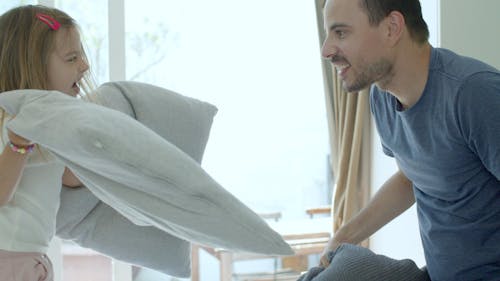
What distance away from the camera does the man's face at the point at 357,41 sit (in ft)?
5.02

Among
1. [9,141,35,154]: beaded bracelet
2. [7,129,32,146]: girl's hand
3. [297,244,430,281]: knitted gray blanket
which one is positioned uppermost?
[7,129,32,146]: girl's hand

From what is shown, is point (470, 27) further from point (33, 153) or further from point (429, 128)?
point (33, 153)

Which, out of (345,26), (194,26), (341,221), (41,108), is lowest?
(341,221)

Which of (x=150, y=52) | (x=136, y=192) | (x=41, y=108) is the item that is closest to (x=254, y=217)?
(x=136, y=192)

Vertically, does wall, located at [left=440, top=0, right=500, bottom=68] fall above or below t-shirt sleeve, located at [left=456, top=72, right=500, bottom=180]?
above

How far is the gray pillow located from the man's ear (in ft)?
1.71

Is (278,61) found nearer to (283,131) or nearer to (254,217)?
(283,131)

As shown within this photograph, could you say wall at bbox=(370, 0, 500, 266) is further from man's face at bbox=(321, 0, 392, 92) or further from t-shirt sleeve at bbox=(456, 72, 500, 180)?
t-shirt sleeve at bbox=(456, 72, 500, 180)

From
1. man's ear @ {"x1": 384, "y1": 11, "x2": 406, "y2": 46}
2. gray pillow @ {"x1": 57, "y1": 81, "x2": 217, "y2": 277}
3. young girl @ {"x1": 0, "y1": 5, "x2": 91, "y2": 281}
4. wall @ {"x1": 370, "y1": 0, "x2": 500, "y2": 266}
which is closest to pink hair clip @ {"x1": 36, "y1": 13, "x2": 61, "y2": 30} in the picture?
young girl @ {"x1": 0, "y1": 5, "x2": 91, "y2": 281}

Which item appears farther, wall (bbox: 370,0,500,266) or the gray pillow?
wall (bbox: 370,0,500,266)

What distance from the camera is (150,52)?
3584mm

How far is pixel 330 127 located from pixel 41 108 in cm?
258

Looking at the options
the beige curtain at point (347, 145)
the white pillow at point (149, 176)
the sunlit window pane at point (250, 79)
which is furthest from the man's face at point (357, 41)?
the sunlit window pane at point (250, 79)

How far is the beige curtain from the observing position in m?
3.32
